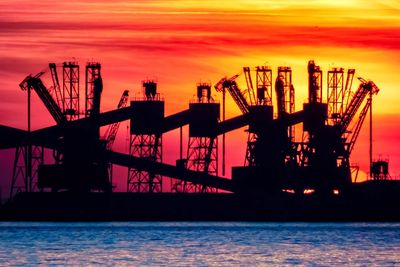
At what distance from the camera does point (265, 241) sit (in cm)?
10319

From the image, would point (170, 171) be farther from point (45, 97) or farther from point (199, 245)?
point (199, 245)

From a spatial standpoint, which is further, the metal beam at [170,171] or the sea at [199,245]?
the metal beam at [170,171]

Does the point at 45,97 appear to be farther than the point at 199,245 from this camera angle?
Yes

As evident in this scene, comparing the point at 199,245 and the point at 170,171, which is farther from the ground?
the point at 170,171

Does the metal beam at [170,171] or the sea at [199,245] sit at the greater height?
the metal beam at [170,171]

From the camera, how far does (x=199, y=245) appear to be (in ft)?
314

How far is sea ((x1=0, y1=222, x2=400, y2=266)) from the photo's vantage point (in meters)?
77.1

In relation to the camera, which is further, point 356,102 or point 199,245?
point 356,102

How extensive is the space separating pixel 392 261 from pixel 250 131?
203 feet

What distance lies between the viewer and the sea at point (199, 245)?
77062mm

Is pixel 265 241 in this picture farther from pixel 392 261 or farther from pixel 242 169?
pixel 242 169

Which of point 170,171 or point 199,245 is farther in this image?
point 170,171

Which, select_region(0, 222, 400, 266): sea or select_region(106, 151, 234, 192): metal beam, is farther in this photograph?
select_region(106, 151, 234, 192): metal beam

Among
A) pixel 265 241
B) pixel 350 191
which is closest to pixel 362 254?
pixel 265 241
